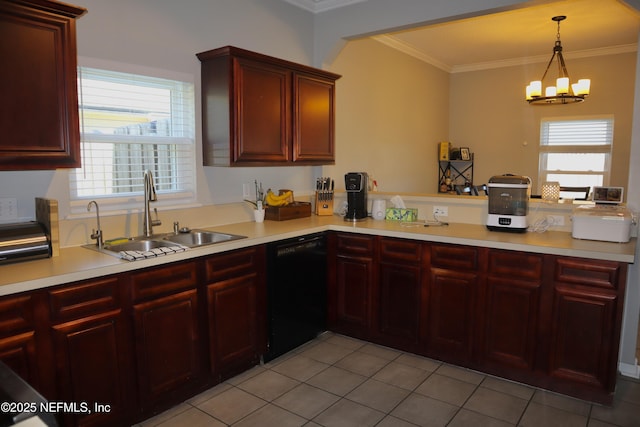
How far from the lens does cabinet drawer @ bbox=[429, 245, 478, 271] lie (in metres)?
2.92

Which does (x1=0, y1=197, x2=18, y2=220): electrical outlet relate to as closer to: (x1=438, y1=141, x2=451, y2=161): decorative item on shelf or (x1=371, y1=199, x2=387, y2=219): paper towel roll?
(x1=371, y1=199, x2=387, y2=219): paper towel roll

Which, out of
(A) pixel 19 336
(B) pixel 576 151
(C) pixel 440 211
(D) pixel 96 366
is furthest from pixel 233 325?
(B) pixel 576 151

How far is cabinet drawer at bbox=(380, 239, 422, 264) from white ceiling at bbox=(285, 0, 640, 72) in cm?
201

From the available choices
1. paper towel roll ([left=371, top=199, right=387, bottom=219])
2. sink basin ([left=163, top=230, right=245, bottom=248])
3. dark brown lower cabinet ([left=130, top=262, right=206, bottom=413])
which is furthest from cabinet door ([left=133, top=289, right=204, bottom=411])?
paper towel roll ([left=371, top=199, right=387, bottom=219])

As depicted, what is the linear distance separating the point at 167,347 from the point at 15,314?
803mm

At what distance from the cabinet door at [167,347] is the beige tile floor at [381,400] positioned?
14 cm

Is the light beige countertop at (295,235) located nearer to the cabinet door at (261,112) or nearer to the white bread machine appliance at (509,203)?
the white bread machine appliance at (509,203)

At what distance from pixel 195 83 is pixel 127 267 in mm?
1553

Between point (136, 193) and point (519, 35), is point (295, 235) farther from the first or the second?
point (519, 35)

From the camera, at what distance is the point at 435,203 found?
3.70 metres

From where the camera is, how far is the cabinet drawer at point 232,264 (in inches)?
105

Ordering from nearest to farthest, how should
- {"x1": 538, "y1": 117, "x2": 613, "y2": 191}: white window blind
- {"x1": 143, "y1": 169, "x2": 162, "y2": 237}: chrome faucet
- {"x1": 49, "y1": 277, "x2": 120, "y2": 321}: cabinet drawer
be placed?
{"x1": 49, "y1": 277, "x2": 120, "y2": 321}: cabinet drawer → {"x1": 143, "y1": 169, "x2": 162, "y2": 237}: chrome faucet → {"x1": 538, "y1": 117, "x2": 613, "y2": 191}: white window blind

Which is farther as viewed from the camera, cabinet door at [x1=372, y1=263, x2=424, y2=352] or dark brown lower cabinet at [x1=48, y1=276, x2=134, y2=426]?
cabinet door at [x1=372, y1=263, x2=424, y2=352]

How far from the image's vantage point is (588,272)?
2.56 metres
